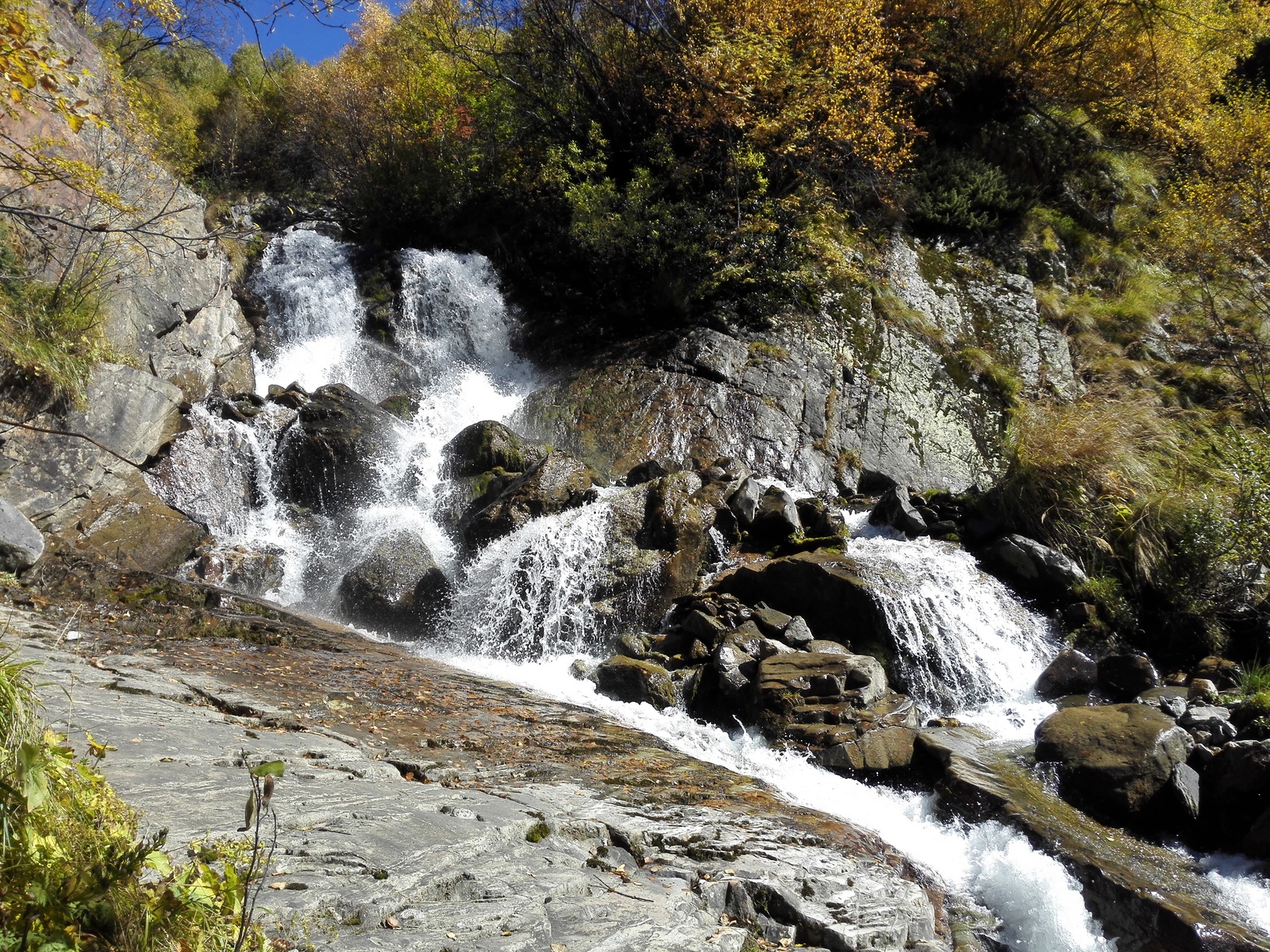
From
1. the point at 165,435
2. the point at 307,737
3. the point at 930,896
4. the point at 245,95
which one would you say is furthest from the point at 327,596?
the point at 245,95

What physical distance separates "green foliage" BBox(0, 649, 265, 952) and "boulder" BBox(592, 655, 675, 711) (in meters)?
5.99

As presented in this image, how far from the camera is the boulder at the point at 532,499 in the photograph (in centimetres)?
1119

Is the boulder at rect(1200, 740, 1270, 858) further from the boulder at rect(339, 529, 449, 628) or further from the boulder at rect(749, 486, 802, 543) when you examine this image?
the boulder at rect(339, 529, 449, 628)

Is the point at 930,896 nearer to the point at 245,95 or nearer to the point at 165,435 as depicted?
the point at 165,435

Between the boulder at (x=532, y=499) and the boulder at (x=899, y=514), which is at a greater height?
the boulder at (x=899, y=514)

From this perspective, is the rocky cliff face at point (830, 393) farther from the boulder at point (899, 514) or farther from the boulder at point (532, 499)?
the boulder at point (532, 499)

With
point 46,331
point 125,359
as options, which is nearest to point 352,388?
point 125,359

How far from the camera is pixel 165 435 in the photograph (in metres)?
12.3

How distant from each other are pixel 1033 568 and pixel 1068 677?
1.93m

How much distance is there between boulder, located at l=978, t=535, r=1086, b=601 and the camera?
A: 1016 centimetres

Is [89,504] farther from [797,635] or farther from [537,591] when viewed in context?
[797,635]

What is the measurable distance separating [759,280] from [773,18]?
15.5 feet

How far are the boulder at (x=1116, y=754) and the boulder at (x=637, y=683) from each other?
132 inches

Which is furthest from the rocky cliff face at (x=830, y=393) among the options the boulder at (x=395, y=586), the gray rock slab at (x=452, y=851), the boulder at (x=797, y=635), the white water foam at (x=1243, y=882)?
the gray rock slab at (x=452, y=851)
